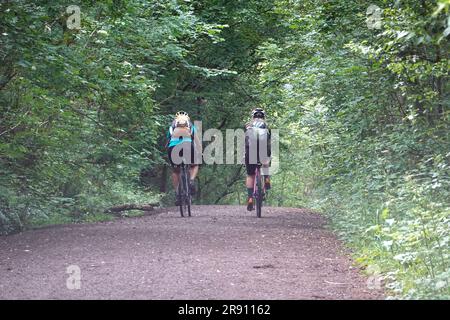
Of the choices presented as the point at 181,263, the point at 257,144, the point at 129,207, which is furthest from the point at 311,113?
the point at 181,263

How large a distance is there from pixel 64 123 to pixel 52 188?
7.30 feet

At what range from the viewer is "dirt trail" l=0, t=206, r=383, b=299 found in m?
7.21

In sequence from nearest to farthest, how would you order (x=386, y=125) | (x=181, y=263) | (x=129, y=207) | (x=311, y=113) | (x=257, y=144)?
(x=181, y=263) → (x=386, y=125) → (x=257, y=144) → (x=129, y=207) → (x=311, y=113)

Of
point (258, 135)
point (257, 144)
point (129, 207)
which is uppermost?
point (258, 135)

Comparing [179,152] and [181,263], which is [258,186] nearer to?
[179,152]

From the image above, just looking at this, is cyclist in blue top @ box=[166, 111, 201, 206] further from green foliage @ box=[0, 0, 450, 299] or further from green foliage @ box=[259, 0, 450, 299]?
green foliage @ box=[259, 0, 450, 299]

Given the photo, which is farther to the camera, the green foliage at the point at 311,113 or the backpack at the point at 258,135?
the backpack at the point at 258,135

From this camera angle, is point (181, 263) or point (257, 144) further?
point (257, 144)

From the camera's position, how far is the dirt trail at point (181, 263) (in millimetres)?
7215

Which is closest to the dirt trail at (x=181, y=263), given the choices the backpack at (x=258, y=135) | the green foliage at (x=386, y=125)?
the green foliage at (x=386, y=125)

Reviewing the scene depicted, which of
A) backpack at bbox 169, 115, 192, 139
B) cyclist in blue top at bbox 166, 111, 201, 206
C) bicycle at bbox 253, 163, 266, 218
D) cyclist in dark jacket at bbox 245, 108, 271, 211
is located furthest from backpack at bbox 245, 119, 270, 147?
backpack at bbox 169, 115, 192, 139

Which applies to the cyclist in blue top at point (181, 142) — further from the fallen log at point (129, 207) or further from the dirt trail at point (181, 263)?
the fallen log at point (129, 207)

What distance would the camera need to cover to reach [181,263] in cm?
895
